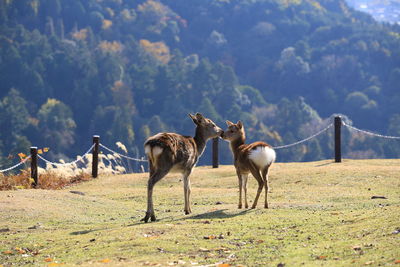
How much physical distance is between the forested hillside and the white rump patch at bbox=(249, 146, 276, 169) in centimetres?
10302

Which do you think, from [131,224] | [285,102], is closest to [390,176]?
[131,224]

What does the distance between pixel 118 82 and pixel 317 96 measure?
43.1m

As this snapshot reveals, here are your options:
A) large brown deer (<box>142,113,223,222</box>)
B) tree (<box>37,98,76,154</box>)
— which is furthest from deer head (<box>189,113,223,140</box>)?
tree (<box>37,98,76,154</box>)

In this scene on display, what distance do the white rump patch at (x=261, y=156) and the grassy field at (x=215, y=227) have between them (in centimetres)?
94

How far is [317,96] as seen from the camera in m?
173

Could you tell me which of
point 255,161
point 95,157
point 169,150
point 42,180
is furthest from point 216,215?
point 95,157

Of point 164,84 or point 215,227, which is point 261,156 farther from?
point 164,84

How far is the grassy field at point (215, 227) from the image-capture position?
12.0 meters

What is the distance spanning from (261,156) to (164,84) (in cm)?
13943

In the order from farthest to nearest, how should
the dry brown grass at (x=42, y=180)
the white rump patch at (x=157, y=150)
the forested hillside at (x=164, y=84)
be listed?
the forested hillside at (x=164, y=84)
the dry brown grass at (x=42, y=180)
the white rump patch at (x=157, y=150)

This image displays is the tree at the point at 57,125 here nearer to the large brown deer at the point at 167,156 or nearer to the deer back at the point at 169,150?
the large brown deer at the point at 167,156

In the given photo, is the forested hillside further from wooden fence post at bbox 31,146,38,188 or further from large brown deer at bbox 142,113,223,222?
large brown deer at bbox 142,113,223,222

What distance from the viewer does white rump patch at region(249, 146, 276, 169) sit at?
16828mm

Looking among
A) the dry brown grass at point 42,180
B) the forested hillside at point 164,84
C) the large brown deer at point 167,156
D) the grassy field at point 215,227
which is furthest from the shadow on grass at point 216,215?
the forested hillside at point 164,84
